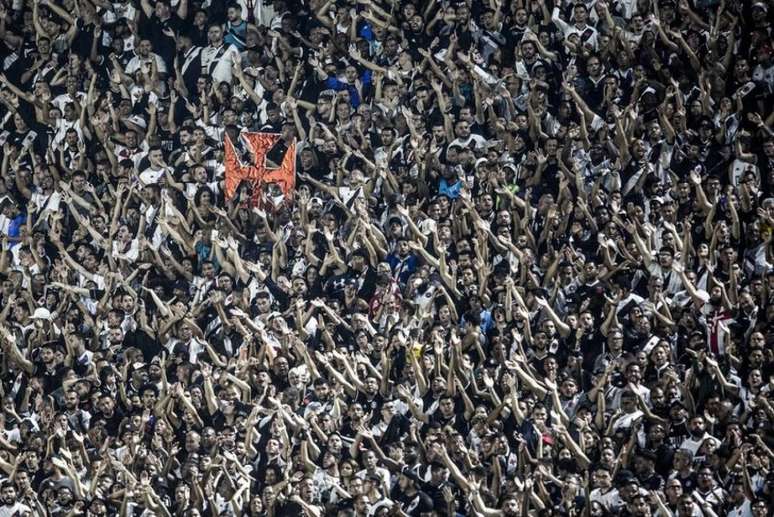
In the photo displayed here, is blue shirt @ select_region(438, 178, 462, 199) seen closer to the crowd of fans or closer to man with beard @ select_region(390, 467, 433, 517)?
the crowd of fans

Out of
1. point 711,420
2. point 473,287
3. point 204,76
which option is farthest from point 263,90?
point 711,420

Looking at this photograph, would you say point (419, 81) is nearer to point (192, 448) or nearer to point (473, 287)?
point (473, 287)

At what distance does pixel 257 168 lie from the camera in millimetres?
14992

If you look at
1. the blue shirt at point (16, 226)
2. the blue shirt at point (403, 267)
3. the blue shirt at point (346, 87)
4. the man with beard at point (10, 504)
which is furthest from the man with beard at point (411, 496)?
the blue shirt at point (16, 226)

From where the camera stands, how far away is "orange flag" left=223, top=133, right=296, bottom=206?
15.0 meters

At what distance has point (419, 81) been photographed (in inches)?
584

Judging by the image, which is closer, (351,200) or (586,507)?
(586,507)

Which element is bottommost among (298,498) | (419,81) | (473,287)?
(298,498)

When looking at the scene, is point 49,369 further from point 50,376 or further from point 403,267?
point 403,267

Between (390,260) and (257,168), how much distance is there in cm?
125

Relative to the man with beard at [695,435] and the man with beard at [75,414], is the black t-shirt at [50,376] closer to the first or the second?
the man with beard at [75,414]

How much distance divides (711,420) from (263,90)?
159 inches

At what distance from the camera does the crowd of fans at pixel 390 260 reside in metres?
13.8

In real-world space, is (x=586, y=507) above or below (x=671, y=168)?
below
